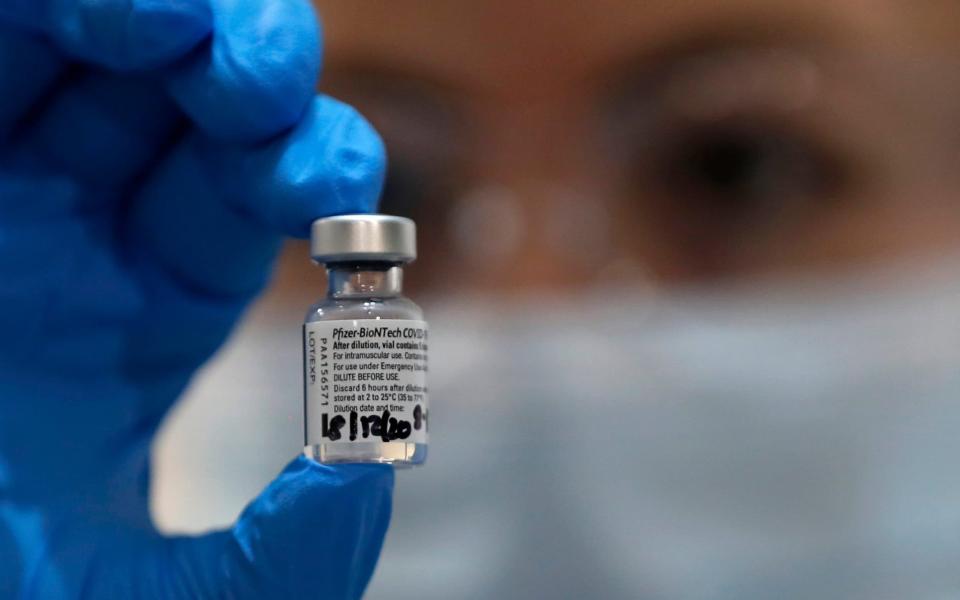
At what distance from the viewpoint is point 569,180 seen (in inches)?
57.1

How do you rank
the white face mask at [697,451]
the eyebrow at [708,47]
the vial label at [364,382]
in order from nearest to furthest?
the vial label at [364,382]
the white face mask at [697,451]
the eyebrow at [708,47]

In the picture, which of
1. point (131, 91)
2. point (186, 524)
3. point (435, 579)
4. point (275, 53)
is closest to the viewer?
point (275, 53)

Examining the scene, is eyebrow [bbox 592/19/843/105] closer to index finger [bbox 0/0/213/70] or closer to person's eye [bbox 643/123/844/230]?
person's eye [bbox 643/123/844/230]

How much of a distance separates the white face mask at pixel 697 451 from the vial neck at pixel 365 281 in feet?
2.34

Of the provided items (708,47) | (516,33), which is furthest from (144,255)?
(708,47)

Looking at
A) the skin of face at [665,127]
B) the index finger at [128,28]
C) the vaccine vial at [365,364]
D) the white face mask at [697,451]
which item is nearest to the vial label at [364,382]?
the vaccine vial at [365,364]

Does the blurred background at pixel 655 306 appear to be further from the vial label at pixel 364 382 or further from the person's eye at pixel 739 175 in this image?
the vial label at pixel 364 382

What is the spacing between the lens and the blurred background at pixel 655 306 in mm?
1281

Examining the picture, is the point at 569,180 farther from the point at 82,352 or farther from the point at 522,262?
the point at 82,352

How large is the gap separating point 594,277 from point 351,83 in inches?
16.6

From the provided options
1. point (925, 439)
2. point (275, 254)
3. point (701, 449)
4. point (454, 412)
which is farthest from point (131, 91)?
point (925, 439)

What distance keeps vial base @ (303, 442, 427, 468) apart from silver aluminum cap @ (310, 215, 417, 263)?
10cm

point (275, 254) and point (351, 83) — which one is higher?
point (351, 83)

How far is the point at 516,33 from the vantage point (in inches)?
55.9
